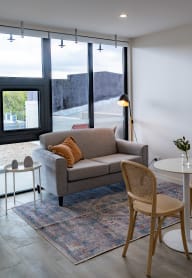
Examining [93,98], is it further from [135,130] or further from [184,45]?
[184,45]

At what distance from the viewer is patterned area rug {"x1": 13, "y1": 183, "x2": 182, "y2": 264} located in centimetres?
292

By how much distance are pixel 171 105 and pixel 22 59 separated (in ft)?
8.08

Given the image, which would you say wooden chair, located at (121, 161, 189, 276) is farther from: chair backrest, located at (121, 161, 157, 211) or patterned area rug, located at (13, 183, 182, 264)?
patterned area rug, located at (13, 183, 182, 264)

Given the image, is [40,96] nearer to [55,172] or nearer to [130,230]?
[55,172]

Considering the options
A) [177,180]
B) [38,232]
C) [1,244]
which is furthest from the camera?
[177,180]

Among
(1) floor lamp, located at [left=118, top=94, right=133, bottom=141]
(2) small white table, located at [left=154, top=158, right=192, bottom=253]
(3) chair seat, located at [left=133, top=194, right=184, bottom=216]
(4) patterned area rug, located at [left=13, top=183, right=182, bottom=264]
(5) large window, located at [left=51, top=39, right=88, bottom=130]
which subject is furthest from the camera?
(1) floor lamp, located at [left=118, top=94, right=133, bottom=141]

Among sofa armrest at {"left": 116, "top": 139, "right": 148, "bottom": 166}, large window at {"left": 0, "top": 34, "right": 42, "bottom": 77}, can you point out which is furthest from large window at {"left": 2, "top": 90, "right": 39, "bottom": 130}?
sofa armrest at {"left": 116, "top": 139, "right": 148, "bottom": 166}

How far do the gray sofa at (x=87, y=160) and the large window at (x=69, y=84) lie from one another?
44 centimetres

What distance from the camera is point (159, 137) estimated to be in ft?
17.5

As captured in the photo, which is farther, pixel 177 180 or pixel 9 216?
pixel 177 180

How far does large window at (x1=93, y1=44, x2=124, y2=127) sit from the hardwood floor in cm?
300

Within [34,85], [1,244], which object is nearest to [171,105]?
[34,85]

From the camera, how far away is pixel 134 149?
191 inches

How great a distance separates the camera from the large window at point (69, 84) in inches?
196
